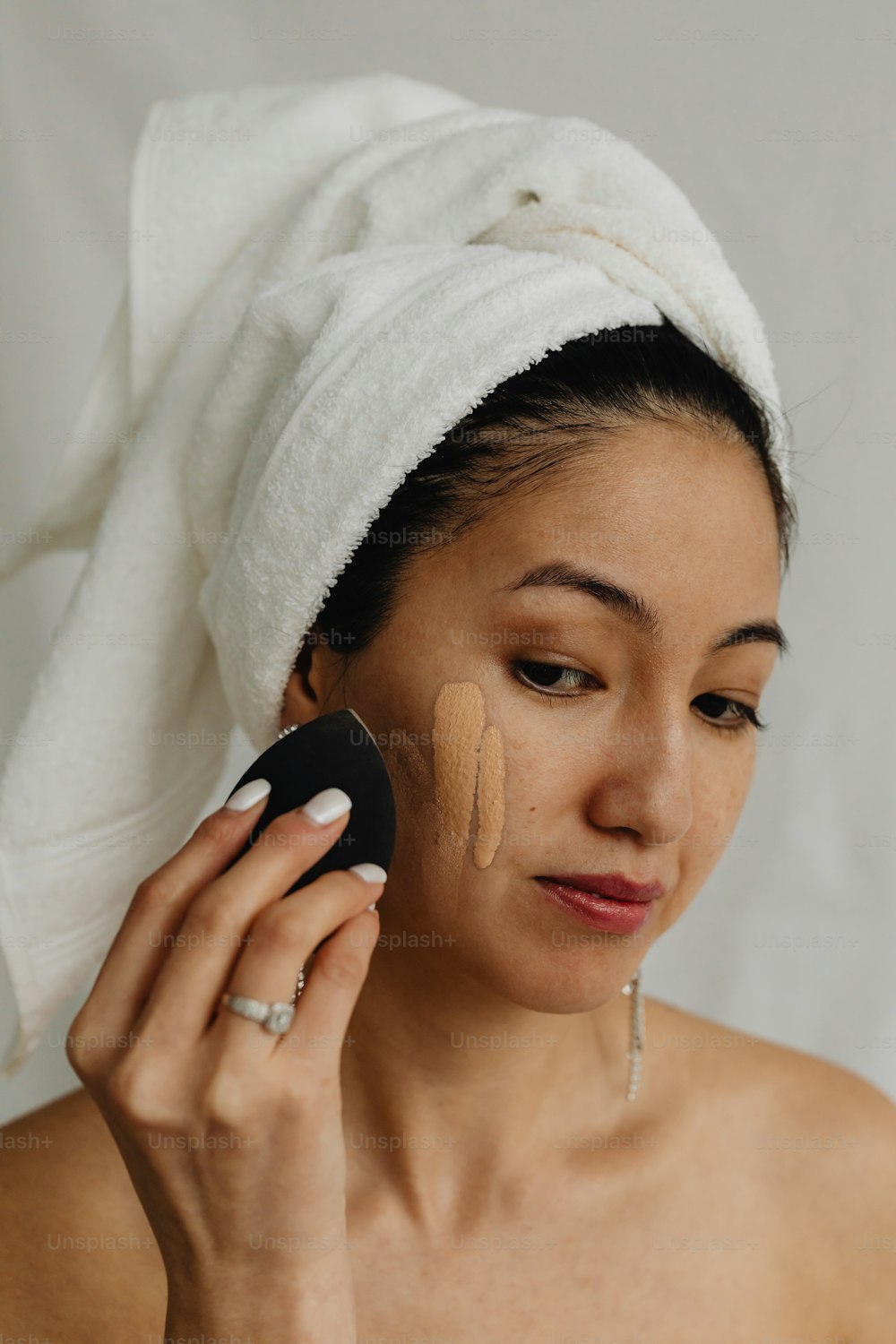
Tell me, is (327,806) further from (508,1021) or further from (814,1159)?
(814,1159)

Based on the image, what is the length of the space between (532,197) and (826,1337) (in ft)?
4.61

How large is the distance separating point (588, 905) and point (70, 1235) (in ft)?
2.35

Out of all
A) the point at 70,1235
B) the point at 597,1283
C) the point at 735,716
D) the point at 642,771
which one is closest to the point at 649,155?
A: the point at 735,716

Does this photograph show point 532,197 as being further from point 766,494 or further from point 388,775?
point 388,775

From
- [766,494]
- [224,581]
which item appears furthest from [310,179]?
[766,494]

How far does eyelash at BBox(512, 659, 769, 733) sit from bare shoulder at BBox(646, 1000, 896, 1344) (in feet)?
1.80

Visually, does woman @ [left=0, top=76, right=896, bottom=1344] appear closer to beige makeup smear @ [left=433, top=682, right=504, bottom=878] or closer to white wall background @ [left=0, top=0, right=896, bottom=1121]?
beige makeup smear @ [left=433, top=682, right=504, bottom=878]

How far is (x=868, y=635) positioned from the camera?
7.01 ft

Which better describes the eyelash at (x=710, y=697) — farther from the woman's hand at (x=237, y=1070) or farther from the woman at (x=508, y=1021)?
the woman's hand at (x=237, y=1070)

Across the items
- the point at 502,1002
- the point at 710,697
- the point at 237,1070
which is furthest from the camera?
the point at 502,1002

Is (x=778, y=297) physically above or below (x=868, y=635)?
above

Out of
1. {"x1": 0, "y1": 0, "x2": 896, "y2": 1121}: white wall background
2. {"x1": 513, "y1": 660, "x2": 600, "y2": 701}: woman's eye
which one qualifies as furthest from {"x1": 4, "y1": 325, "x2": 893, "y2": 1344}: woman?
{"x1": 0, "y1": 0, "x2": 896, "y2": 1121}: white wall background

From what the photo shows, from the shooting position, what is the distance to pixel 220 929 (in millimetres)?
1014

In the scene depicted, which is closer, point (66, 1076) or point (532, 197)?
point (532, 197)
